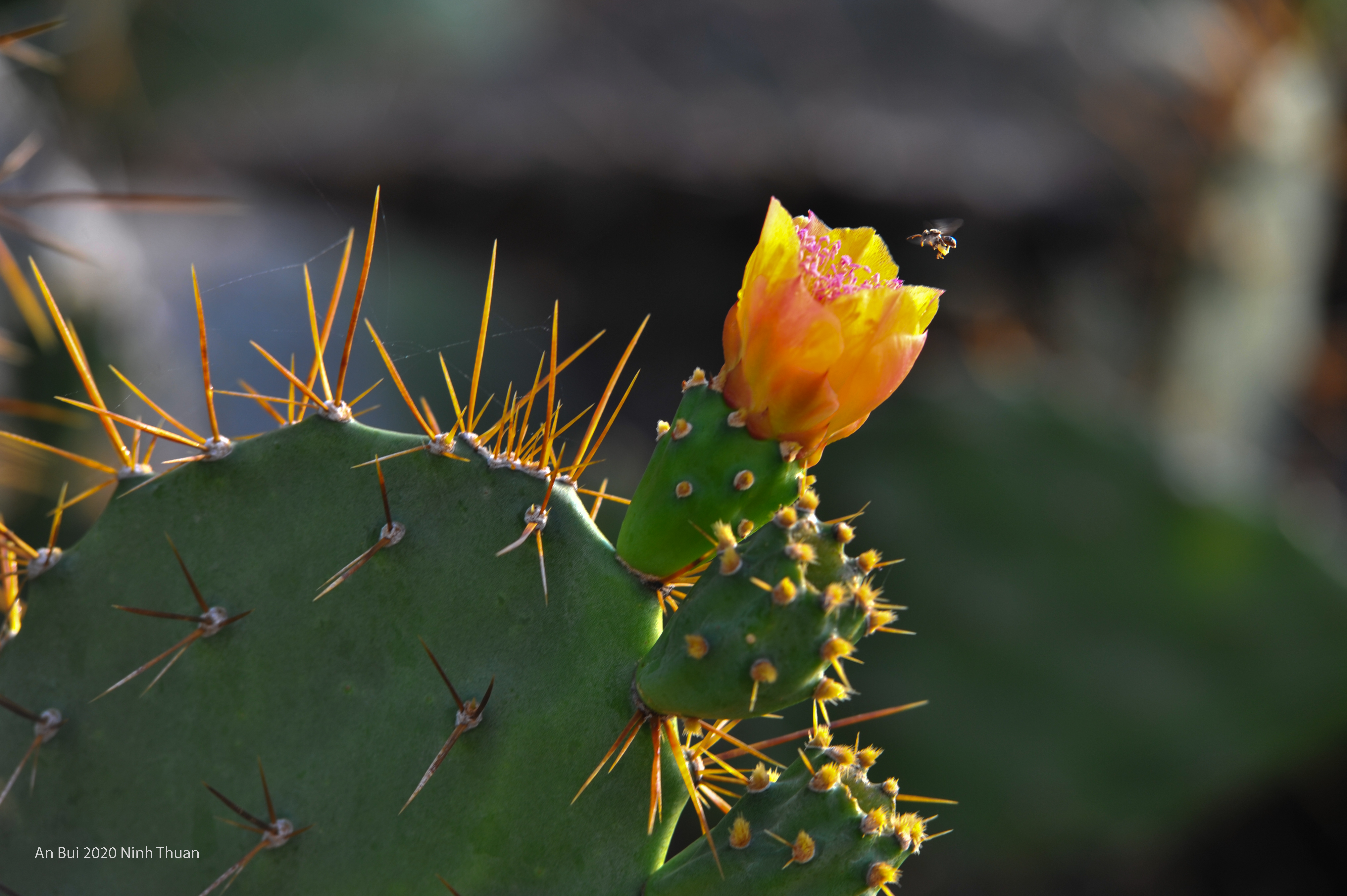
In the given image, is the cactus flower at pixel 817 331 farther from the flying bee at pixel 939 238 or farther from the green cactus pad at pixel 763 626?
the flying bee at pixel 939 238

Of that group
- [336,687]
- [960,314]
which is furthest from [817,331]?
[960,314]

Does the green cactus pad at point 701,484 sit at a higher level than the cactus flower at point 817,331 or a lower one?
lower

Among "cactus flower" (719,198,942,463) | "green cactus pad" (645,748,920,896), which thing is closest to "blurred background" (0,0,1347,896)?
"cactus flower" (719,198,942,463)

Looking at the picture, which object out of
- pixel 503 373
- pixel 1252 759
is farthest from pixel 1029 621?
pixel 503 373

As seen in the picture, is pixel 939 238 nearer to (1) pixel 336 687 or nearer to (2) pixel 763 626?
(2) pixel 763 626

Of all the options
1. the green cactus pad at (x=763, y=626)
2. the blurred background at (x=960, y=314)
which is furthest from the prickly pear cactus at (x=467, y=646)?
the blurred background at (x=960, y=314)

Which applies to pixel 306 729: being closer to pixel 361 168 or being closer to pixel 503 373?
pixel 503 373
